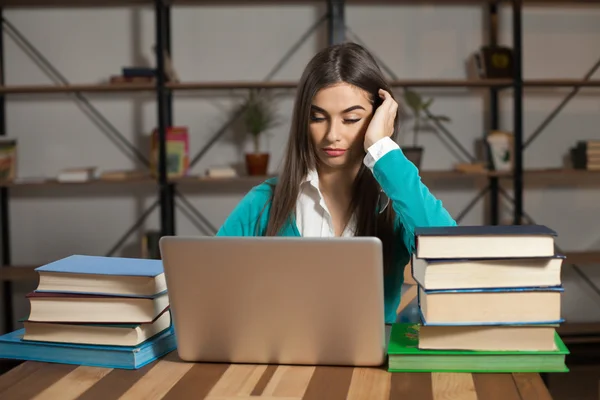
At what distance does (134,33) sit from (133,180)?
81 centimetres

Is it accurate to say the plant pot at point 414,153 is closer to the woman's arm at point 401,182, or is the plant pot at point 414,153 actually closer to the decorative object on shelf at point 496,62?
the decorative object on shelf at point 496,62

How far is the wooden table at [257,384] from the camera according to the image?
112 centimetres

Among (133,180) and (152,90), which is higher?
(152,90)

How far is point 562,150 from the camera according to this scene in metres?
3.94

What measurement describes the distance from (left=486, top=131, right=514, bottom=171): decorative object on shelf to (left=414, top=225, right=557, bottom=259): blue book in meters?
2.54

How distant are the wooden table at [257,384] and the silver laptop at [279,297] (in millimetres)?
36

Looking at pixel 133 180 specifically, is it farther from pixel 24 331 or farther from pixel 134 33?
pixel 24 331

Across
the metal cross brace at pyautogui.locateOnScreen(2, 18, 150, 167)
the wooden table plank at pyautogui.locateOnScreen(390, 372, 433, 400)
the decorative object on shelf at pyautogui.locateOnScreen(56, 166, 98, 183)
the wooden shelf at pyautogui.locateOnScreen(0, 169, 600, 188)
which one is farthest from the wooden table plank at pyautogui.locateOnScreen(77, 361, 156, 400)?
the metal cross brace at pyautogui.locateOnScreen(2, 18, 150, 167)

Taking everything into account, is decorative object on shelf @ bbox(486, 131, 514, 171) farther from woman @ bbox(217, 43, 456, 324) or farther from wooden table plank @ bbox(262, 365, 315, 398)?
wooden table plank @ bbox(262, 365, 315, 398)

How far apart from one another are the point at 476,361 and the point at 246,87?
2517 millimetres

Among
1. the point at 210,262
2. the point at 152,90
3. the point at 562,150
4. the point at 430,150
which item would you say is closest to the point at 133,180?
the point at 152,90

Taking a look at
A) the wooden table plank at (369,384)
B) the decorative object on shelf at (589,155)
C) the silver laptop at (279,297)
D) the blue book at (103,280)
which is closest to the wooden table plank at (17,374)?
the blue book at (103,280)

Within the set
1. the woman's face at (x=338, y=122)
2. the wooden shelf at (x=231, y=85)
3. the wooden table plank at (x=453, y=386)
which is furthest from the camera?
the wooden shelf at (x=231, y=85)

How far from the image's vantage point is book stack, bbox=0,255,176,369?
130 cm
